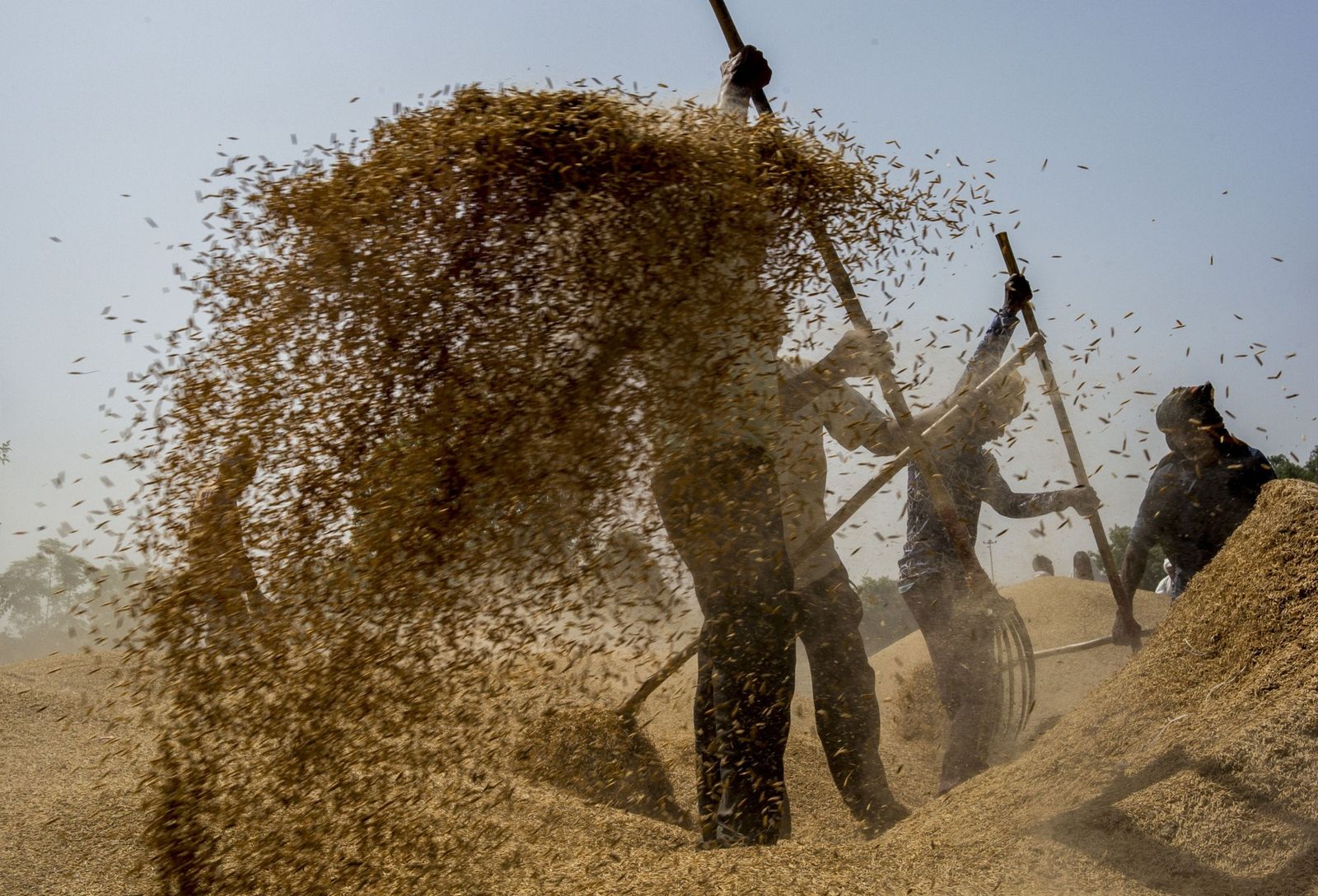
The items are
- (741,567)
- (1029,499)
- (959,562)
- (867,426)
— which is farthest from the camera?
(1029,499)

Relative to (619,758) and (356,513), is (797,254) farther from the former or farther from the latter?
(619,758)

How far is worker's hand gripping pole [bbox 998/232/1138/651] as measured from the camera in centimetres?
431

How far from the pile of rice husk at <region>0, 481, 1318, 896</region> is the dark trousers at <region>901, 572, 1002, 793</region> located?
35.9 inches

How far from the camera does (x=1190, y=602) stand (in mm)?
2924

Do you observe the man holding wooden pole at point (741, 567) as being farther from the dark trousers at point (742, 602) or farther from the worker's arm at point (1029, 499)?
the worker's arm at point (1029, 499)

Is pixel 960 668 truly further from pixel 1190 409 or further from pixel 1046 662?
pixel 1046 662

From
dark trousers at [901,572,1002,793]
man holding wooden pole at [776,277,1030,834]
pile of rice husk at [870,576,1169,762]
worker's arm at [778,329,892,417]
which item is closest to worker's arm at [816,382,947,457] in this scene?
man holding wooden pole at [776,277,1030,834]

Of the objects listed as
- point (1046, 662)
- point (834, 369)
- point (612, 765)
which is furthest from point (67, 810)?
point (1046, 662)

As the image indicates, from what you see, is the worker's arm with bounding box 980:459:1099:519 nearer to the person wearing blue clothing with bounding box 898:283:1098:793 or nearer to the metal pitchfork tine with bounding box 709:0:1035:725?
the person wearing blue clothing with bounding box 898:283:1098:793

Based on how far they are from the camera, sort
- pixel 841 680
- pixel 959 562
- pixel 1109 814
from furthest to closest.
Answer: pixel 959 562, pixel 841 680, pixel 1109 814

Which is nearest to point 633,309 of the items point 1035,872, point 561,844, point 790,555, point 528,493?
point 528,493

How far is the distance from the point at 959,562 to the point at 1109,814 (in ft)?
6.02

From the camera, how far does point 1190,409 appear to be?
4074 millimetres

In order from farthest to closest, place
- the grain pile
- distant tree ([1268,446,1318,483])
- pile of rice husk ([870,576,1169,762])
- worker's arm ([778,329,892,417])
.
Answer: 1. distant tree ([1268,446,1318,483])
2. pile of rice husk ([870,576,1169,762])
3. worker's arm ([778,329,892,417])
4. the grain pile
